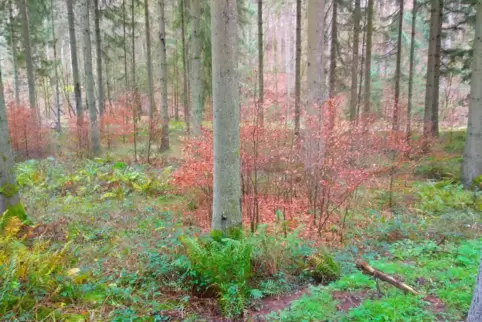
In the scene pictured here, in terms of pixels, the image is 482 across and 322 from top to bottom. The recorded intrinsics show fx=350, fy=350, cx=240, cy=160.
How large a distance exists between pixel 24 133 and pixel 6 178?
8.63m

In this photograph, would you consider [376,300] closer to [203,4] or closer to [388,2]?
[203,4]

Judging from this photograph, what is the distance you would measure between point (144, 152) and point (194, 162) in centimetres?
711

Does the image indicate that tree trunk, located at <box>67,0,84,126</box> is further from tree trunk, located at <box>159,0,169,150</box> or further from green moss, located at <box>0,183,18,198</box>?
green moss, located at <box>0,183,18,198</box>

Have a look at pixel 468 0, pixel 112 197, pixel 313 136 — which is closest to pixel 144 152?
pixel 112 197

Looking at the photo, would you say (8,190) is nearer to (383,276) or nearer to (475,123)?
(383,276)

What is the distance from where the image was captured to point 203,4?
1645 centimetres

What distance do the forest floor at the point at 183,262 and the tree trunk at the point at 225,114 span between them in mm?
644

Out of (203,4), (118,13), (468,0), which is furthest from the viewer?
(118,13)

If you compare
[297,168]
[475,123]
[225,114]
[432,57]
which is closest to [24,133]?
[297,168]

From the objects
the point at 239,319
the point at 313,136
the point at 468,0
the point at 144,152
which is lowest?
the point at 239,319

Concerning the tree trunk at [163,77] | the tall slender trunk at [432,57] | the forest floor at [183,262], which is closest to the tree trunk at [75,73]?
the tree trunk at [163,77]

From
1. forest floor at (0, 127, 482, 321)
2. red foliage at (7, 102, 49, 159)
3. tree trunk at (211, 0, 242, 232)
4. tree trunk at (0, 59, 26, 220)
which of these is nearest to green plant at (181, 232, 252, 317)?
forest floor at (0, 127, 482, 321)

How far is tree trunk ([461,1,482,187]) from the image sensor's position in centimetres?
854

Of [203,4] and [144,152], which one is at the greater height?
[203,4]
